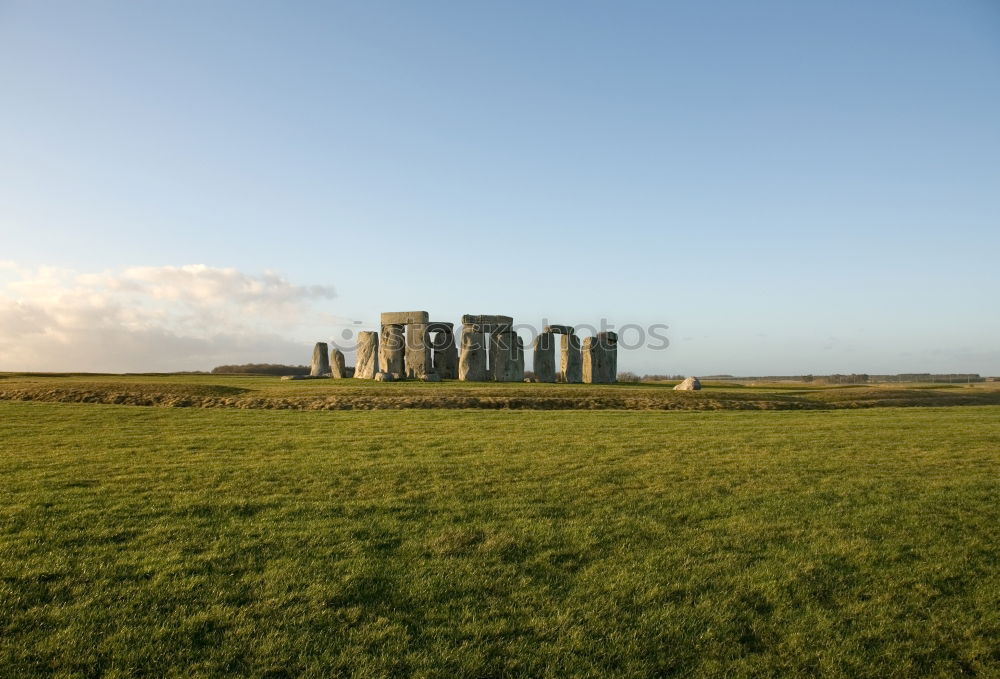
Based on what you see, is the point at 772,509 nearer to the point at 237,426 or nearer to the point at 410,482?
the point at 410,482

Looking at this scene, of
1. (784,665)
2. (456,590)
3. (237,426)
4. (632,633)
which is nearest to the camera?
(784,665)

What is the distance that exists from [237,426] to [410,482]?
7.55 meters

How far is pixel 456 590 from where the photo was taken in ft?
16.5

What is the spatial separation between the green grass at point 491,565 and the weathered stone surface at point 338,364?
22868 millimetres

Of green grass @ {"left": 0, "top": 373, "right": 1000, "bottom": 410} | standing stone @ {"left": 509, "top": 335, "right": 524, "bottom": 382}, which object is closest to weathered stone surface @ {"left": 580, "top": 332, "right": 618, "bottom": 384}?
standing stone @ {"left": 509, "top": 335, "right": 524, "bottom": 382}

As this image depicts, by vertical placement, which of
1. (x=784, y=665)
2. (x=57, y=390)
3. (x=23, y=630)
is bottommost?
(x=784, y=665)

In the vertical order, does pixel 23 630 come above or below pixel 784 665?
above

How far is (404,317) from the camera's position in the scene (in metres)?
32.4

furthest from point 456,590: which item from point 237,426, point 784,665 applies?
→ point 237,426

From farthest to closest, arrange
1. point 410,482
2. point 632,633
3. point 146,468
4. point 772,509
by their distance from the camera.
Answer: point 146,468 → point 410,482 → point 772,509 → point 632,633

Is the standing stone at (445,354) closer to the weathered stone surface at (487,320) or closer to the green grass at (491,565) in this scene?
the weathered stone surface at (487,320)

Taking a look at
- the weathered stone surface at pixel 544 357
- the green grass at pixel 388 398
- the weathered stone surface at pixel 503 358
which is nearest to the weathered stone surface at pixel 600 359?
the weathered stone surface at pixel 544 357

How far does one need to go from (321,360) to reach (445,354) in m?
7.48

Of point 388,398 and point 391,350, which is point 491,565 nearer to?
point 388,398
